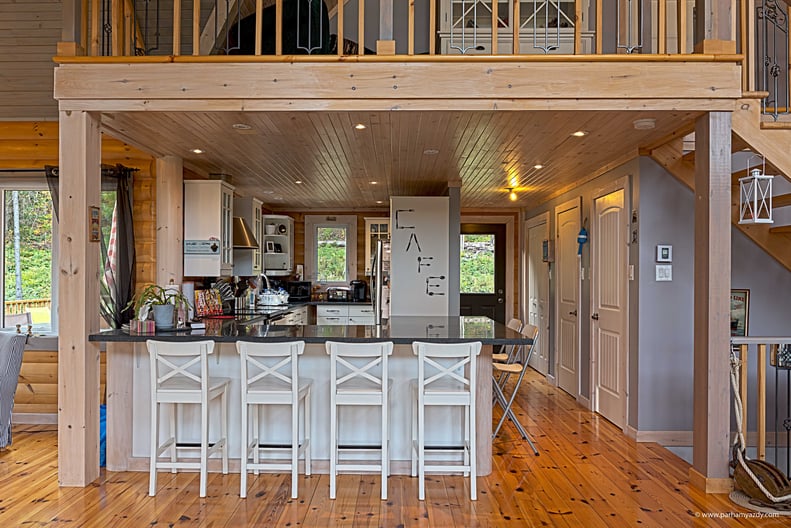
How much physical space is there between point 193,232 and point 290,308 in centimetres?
215

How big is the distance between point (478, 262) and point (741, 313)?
517 cm

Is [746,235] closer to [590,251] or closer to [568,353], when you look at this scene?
[590,251]

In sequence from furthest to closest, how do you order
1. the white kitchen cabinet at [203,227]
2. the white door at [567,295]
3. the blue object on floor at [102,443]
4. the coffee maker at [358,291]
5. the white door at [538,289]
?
1. the coffee maker at [358,291]
2. the white door at [538,289]
3. the white door at [567,295]
4. the white kitchen cabinet at [203,227]
5. the blue object on floor at [102,443]

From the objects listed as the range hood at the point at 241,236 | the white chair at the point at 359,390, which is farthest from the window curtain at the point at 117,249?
the white chair at the point at 359,390

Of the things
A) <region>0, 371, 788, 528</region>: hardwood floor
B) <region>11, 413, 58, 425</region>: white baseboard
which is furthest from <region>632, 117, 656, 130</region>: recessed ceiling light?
<region>11, 413, 58, 425</region>: white baseboard

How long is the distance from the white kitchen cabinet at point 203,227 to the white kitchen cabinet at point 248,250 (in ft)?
4.13

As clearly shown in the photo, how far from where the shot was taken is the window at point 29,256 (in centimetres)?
554

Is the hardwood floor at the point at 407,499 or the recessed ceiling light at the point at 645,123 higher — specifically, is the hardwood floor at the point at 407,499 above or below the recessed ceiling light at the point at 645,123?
below

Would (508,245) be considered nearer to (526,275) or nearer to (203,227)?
(526,275)

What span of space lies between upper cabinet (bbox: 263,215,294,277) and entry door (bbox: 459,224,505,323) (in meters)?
2.85

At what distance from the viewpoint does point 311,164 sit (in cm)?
555

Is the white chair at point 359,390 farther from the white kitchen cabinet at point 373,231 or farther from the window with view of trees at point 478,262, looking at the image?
the window with view of trees at point 478,262

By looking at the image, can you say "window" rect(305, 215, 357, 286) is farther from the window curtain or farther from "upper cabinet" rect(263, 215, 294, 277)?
the window curtain

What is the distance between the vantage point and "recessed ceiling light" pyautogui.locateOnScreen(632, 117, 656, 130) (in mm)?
3854
